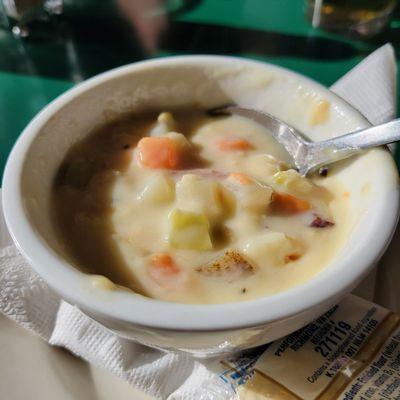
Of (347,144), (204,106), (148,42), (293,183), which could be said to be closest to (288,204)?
(293,183)

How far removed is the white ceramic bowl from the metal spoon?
1.0 inches

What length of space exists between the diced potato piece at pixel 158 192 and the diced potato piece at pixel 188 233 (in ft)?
0.25

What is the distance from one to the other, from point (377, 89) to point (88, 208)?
0.78 metres

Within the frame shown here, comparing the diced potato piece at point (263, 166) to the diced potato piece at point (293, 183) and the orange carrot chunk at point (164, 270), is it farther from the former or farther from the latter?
the orange carrot chunk at point (164, 270)

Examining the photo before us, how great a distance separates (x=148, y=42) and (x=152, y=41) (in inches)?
0.6

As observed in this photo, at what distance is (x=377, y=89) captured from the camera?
1.46m

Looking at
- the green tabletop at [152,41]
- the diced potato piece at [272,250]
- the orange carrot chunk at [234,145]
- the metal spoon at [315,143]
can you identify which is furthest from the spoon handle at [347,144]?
the green tabletop at [152,41]

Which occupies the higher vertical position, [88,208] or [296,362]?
[88,208]

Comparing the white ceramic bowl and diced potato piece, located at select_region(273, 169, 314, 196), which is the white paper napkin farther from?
diced potato piece, located at select_region(273, 169, 314, 196)

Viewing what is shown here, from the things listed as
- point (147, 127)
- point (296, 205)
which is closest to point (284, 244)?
point (296, 205)

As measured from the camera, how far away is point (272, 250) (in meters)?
0.99

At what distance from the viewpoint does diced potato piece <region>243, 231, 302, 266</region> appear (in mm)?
989

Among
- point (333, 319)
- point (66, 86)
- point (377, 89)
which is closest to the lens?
point (333, 319)

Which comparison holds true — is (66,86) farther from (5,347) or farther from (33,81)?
(5,347)
